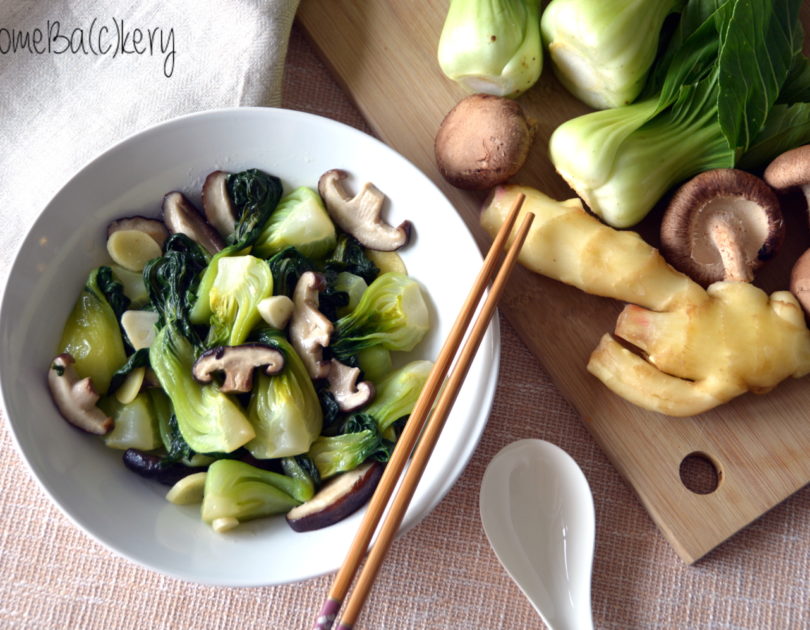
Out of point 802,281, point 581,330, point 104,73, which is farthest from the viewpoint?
Result: point 104,73

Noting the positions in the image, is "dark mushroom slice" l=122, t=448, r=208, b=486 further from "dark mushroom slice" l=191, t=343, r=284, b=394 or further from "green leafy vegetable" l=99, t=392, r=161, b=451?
"dark mushroom slice" l=191, t=343, r=284, b=394

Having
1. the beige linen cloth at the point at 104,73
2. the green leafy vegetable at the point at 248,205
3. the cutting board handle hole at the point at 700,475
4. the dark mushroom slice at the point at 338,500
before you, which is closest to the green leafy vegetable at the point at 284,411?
the dark mushroom slice at the point at 338,500

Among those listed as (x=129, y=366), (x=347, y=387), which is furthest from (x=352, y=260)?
(x=129, y=366)

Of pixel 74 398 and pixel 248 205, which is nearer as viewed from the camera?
pixel 74 398

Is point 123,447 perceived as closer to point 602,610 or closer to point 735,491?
point 602,610

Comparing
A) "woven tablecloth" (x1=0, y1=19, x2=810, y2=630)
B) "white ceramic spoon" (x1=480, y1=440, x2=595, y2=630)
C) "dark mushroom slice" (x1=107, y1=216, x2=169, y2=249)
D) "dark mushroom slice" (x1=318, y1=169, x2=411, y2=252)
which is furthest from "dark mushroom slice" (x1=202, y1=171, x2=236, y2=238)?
"white ceramic spoon" (x1=480, y1=440, x2=595, y2=630)

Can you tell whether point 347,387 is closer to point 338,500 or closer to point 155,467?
point 338,500

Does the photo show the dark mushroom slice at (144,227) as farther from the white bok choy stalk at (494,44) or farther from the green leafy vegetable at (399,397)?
the white bok choy stalk at (494,44)

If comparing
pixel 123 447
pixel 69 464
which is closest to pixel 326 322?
pixel 123 447
